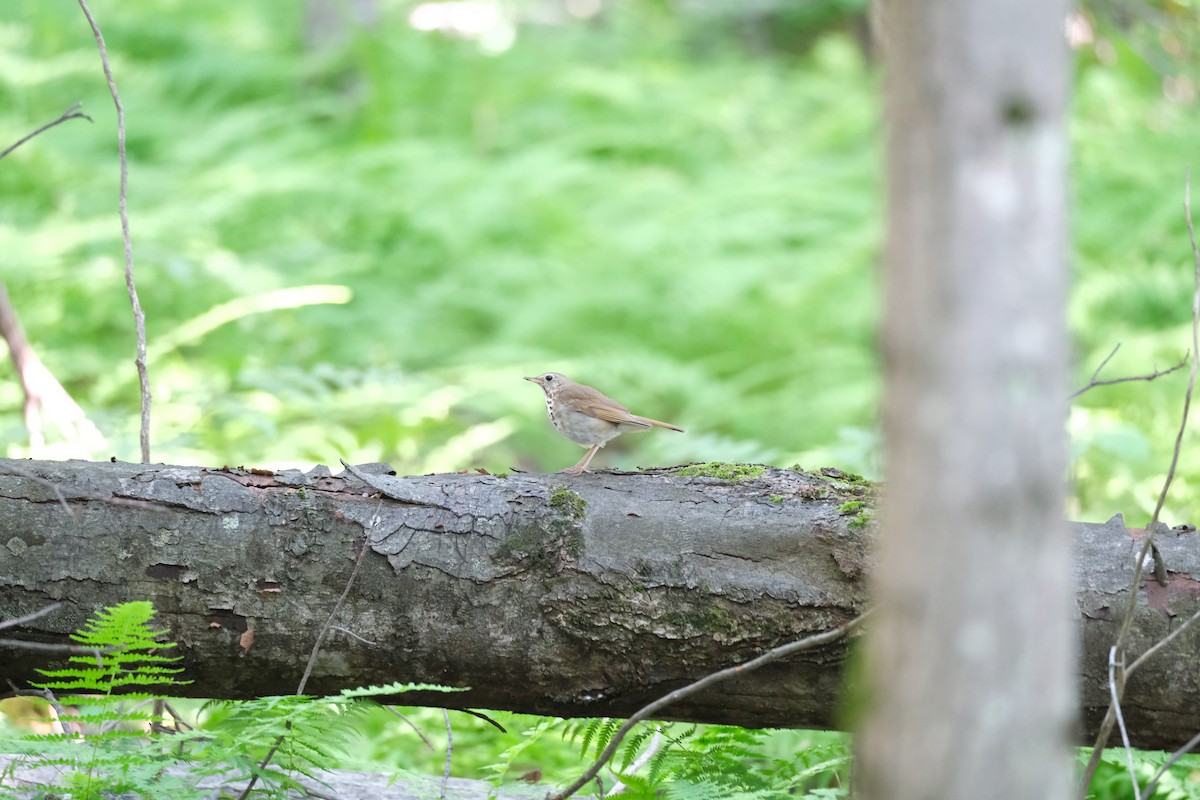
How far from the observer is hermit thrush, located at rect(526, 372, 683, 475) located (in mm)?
4113

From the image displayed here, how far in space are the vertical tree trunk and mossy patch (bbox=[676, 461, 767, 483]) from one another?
153 centimetres

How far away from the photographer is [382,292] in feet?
27.3

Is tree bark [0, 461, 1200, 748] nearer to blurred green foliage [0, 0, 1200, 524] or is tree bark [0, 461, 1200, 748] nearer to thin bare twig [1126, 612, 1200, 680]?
thin bare twig [1126, 612, 1200, 680]

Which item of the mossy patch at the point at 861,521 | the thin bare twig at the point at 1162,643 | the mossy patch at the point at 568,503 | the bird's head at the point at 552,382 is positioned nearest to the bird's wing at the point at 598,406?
the bird's head at the point at 552,382

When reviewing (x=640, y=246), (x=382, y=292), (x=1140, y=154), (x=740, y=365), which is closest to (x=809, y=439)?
(x=740, y=365)

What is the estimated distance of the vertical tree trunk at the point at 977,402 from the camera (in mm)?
1120

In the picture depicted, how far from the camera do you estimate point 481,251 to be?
29.9ft

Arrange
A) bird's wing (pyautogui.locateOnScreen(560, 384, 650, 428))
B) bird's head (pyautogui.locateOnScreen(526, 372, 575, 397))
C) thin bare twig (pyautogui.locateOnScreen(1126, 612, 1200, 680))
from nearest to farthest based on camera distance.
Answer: thin bare twig (pyautogui.locateOnScreen(1126, 612, 1200, 680)) < bird's wing (pyautogui.locateOnScreen(560, 384, 650, 428)) < bird's head (pyautogui.locateOnScreen(526, 372, 575, 397))

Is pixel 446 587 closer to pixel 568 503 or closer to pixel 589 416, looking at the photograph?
pixel 568 503

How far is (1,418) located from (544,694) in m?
4.90

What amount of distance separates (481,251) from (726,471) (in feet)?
21.9

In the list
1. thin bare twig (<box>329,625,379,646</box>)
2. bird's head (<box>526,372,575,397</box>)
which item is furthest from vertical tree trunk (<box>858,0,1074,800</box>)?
bird's head (<box>526,372,575,397</box>)

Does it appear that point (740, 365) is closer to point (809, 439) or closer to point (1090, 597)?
point (809, 439)

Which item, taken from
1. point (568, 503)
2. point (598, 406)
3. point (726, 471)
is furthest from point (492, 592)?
point (598, 406)
